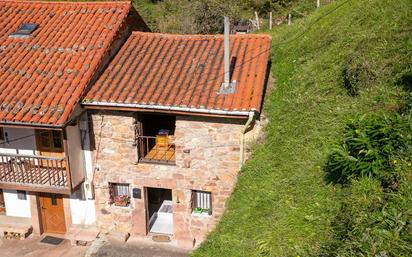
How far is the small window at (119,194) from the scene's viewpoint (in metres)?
13.4

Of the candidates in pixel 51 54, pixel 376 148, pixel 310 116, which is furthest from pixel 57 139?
pixel 376 148

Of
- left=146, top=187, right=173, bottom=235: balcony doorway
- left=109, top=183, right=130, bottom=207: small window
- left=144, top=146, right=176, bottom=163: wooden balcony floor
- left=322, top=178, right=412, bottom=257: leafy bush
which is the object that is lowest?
left=146, top=187, right=173, bottom=235: balcony doorway

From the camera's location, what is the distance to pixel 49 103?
11695mm

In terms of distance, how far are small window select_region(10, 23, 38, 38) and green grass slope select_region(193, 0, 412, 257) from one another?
833 centimetres

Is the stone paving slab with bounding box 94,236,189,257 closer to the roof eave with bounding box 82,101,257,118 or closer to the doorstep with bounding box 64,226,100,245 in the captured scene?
the doorstep with bounding box 64,226,100,245

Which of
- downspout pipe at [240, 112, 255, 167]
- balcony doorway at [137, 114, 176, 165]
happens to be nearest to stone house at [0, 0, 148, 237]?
balcony doorway at [137, 114, 176, 165]

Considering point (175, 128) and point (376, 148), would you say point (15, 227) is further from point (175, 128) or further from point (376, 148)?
point (376, 148)

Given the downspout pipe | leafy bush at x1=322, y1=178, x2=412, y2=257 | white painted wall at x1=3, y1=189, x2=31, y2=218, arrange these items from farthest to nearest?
white painted wall at x1=3, y1=189, x2=31, y2=218
the downspout pipe
leafy bush at x1=322, y1=178, x2=412, y2=257

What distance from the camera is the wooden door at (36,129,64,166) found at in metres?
13.0

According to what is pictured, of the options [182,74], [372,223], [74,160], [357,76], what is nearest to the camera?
[372,223]

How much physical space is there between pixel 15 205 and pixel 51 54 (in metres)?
5.45

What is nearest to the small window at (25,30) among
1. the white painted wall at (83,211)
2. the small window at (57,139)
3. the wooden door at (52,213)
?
the small window at (57,139)

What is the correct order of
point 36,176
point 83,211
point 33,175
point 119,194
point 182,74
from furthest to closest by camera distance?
1. point 83,211
2. point 119,194
3. point 33,175
4. point 36,176
5. point 182,74

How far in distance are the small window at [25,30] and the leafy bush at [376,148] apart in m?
11.4
